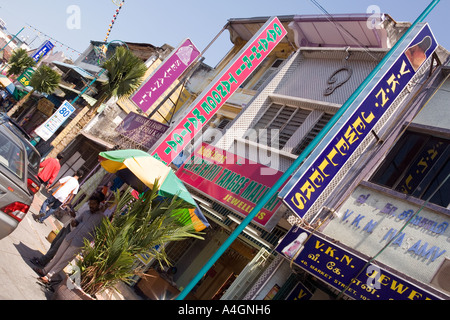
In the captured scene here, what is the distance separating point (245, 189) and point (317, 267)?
11.2ft

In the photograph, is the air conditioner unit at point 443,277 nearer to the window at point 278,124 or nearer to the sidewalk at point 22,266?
the sidewalk at point 22,266

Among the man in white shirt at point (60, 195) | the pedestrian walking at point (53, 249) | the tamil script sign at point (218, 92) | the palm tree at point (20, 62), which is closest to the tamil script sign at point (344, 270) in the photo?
the pedestrian walking at point (53, 249)

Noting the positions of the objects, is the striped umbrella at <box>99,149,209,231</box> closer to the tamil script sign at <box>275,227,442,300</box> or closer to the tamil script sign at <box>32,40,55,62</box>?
the tamil script sign at <box>275,227,442,300</box>

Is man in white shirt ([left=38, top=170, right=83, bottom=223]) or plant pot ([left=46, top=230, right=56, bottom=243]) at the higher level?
man in white shirt ([left=38, top=170, right=83, bottom=223])

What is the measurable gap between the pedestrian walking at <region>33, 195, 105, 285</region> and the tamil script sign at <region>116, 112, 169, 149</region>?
7.56 metres

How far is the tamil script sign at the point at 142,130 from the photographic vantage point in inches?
591

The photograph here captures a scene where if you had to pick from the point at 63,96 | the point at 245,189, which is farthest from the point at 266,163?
the point at 63,96

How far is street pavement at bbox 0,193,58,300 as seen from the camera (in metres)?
5.21

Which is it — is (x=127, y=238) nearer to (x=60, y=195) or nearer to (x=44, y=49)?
(x=60, y=195)

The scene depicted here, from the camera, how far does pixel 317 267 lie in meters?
6.83

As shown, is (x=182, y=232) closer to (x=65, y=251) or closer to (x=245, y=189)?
(x=65, y=251)

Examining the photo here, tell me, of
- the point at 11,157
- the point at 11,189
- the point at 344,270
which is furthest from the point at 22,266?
the point at 344,270

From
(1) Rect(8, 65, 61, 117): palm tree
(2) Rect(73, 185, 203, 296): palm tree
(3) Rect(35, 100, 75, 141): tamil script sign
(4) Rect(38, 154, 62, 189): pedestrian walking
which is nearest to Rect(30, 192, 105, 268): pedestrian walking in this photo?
(2) Rect(73, 185, 203, 296): palm tree

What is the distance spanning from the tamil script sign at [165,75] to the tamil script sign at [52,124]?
6281mm
